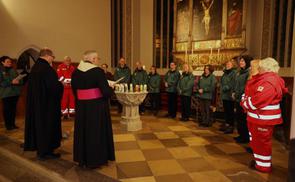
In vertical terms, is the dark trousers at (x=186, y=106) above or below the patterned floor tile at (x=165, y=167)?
above

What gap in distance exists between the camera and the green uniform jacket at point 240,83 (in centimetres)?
473

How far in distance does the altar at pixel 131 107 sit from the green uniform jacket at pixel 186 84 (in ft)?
4.57

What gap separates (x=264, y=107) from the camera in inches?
131

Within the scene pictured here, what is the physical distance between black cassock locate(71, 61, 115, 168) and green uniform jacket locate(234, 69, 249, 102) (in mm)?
2726

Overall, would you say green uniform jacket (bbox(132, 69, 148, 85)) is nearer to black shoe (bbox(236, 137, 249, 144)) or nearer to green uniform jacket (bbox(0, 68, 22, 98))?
green uniform jacket (bbox(0, 68, 22, 98))

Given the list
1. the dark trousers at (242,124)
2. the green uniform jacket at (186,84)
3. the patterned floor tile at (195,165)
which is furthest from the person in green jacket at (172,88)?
the patterned floor tile at (195,165)

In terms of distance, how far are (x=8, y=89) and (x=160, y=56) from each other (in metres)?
5.79

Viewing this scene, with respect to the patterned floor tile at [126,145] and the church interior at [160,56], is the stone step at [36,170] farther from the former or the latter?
the patterned floor tile at [126,145]

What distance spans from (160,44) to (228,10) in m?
3.05

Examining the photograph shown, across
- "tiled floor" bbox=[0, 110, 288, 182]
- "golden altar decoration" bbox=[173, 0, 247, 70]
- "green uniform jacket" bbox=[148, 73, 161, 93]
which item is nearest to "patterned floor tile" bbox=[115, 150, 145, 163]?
"tiled floor" bbox=[0, 110, 288, 182]

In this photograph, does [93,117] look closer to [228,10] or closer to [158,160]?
[158,160]

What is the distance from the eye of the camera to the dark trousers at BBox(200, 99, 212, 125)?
6.20 m

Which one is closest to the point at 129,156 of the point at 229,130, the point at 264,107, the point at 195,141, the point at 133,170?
the point at 133,170

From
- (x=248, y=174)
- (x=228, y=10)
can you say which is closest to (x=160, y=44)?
(x=228, y=10)
